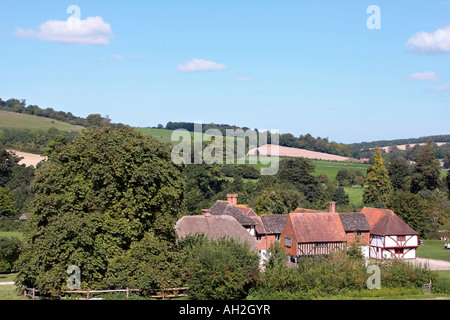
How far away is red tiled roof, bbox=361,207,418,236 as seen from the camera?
1961 inches

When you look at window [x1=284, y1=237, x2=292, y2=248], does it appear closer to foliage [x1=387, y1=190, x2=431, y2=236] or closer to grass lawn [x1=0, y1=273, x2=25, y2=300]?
grass lawn [x1=0, y1=273, x2=25, y2=300]

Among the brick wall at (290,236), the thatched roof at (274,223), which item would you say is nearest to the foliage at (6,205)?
the thatched roof at (274,223)

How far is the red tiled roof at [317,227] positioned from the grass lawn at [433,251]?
11082 millimetres

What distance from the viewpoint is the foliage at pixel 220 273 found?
27609 mm

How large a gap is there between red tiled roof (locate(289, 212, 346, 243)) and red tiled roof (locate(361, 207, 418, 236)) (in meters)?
6.71

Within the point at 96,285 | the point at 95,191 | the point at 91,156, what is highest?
the point at 91,156

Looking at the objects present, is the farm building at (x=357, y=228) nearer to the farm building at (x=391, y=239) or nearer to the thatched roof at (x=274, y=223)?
the farm building at (x=391, y=239)

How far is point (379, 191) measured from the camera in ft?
258

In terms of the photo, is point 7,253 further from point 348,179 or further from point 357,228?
point 348,179

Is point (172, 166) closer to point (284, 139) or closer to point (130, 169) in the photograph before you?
point (130, 169)

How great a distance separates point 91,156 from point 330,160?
11743cm
